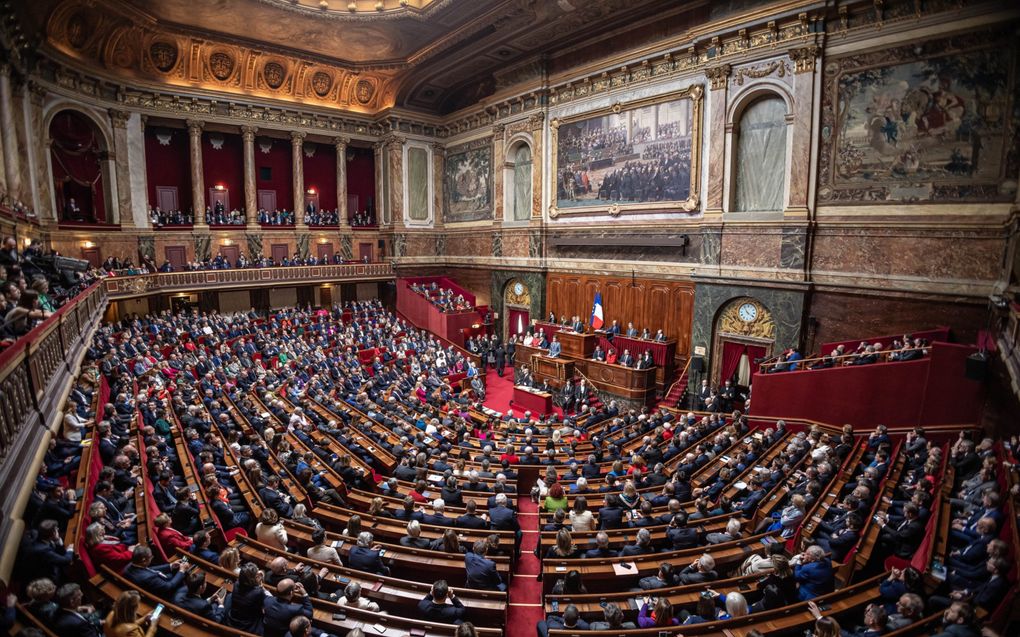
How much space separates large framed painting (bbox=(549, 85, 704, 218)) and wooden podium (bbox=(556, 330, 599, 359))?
16.2 ft

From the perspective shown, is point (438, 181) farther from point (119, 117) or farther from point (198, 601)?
point (198, 601)

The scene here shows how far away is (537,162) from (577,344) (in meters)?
8.56

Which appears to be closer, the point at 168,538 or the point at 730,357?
the point at 168,538

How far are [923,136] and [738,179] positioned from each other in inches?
184

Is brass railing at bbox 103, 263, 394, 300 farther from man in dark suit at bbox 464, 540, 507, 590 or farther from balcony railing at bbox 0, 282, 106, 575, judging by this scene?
man in dark suit at bbox 464, 540, 507, 590

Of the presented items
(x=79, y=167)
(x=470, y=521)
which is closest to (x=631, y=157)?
(x=470, y=521)

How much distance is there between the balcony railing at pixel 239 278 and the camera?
714 inches

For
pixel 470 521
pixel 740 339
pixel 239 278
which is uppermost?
pixel 239 278

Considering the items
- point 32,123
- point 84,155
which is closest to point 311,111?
point 84,155

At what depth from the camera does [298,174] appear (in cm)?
2592

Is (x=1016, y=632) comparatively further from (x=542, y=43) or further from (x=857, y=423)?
(x=542, y=43)

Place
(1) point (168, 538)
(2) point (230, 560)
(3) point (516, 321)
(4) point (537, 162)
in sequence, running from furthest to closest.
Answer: (3) point (516, 321), (4) point (537, 162), (1) point (168, 538), (2) point (230, 560)

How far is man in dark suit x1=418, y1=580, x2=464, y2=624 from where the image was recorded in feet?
18.5

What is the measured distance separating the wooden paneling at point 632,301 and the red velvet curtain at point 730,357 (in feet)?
4.22
